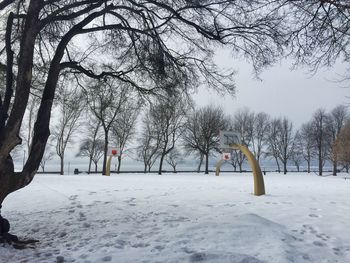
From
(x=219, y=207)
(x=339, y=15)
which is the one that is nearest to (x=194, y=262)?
(x=219, y=207)

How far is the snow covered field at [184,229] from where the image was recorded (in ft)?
17.7

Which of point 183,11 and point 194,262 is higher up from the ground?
point 183,11

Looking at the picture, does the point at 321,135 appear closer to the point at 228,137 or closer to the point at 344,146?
the point at 344,146

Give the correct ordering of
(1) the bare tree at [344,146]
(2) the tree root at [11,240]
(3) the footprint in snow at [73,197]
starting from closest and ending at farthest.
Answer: (2) the tree root at [11,240] < (3) the footprint in snow at [73,197] < (1) the bare tree at [344,146]

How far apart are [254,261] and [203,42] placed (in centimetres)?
580

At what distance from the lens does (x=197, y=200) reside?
10312mm

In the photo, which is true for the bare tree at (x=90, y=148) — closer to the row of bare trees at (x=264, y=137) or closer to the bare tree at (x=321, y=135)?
the row of bare trees at (x=264, y=137)

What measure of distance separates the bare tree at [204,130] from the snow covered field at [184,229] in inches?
1257

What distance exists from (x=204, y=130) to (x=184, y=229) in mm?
36217

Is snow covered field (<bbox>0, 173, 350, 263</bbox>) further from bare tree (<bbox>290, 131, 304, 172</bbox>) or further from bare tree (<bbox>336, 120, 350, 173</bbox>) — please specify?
bare tree (<bbox>290, 131, 304, 172</bbox>)

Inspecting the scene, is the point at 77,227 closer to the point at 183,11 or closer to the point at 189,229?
the point at 189,229

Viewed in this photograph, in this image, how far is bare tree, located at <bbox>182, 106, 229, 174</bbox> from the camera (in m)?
42.5

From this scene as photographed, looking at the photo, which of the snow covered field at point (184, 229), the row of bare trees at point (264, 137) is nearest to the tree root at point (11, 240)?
the snow covered field at point (184, 229)

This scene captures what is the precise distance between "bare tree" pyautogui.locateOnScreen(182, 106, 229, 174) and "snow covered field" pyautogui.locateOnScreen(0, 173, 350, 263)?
105 feet
